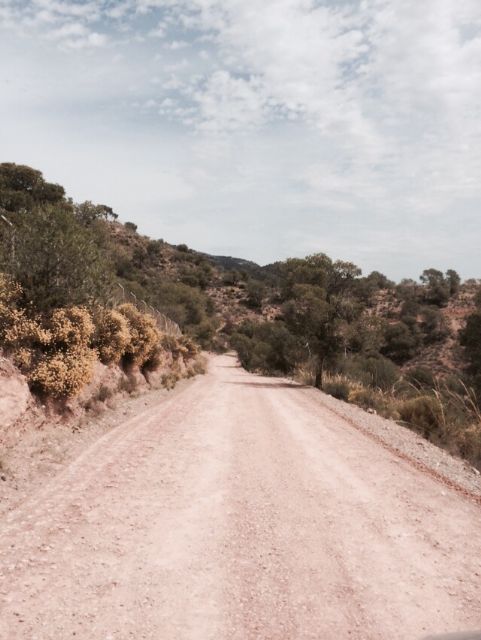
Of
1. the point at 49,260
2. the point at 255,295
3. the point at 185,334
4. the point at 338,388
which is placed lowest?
the point at 338,388

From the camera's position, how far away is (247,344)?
5700cm

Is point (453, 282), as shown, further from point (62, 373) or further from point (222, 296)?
point (62, 373)

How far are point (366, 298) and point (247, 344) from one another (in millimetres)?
27042

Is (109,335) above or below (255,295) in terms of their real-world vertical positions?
→ below

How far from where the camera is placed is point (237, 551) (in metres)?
4.98

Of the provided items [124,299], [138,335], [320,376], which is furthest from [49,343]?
[320,376]

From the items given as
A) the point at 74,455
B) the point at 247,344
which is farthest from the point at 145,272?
the point at 74,455

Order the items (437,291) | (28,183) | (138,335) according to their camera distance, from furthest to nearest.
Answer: (437,291)
(28,183)
(138,335)

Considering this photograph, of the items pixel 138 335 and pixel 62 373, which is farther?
pixel 138 335

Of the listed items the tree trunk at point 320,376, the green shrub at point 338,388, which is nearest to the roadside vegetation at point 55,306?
the green shrub at point 338,388

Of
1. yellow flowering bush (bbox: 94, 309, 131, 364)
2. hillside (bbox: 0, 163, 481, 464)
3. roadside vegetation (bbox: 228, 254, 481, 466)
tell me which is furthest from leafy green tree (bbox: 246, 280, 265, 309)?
yellow flowering bush (bbox: 94, 309, 131, 364)

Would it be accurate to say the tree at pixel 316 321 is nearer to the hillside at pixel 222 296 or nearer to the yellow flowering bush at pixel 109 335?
the yellow flowering bush at pixel 109 335

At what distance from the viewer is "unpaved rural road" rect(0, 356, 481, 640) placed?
379 cm

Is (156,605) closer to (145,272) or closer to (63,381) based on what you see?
(63,381)
